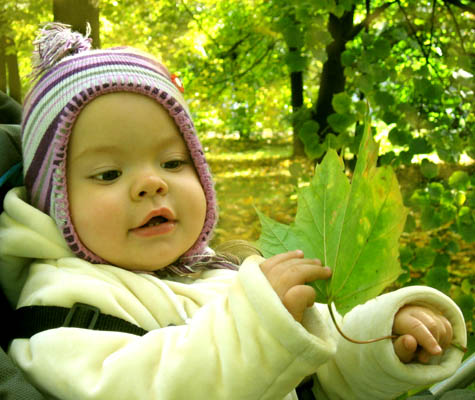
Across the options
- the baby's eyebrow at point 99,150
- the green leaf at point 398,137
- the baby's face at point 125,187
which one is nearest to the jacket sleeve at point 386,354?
the baby's face at point 125,187

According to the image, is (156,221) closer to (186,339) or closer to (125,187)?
(125,187)

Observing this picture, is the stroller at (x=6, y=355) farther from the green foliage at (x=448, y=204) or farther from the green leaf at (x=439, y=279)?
the green foliage at (x=448, y=204)

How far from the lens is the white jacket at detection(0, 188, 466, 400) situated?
38.5 inches

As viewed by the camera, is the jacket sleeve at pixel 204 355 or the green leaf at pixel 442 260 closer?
the jacket sleeve at pixel 204 355

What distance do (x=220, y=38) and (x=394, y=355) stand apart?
552 cm

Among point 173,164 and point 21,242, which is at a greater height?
point 173,164

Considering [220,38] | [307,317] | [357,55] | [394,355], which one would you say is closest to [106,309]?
[307,317]

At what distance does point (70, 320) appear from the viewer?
119 cm

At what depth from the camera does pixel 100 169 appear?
1396mm

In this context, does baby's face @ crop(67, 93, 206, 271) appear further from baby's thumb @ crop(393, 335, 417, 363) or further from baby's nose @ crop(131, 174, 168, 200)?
baby's thumb @ crop(393, 335, 417, 363)

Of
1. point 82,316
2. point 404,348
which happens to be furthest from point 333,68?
point 82,316

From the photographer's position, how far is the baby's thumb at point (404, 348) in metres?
1.15

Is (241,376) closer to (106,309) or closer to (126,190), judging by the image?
(106,309)

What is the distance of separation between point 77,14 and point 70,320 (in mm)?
1937
